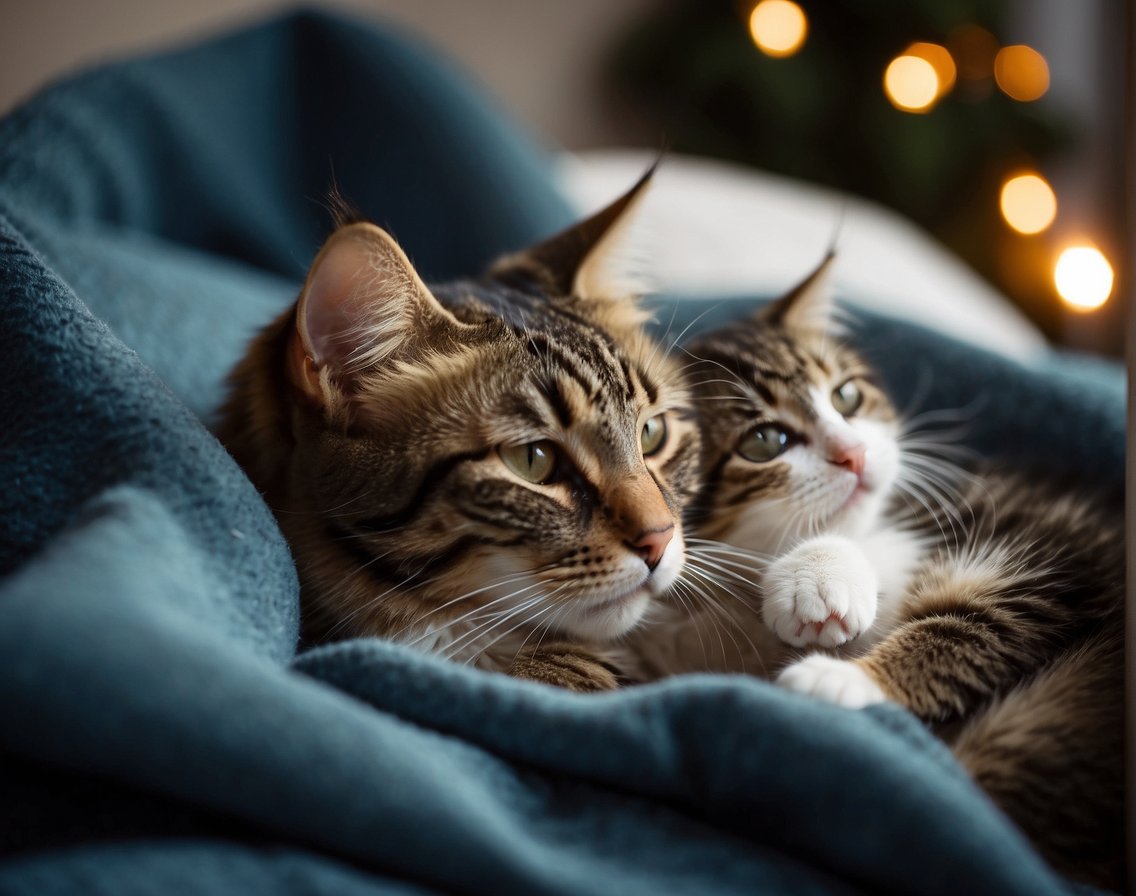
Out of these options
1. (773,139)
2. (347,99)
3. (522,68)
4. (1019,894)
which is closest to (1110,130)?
(773,139)

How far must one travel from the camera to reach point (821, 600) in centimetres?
86

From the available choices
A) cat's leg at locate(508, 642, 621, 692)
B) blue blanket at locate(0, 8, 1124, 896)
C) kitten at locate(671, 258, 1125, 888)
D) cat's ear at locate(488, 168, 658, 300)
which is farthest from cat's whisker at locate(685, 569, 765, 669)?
cat's ear at locate(488, 168, 658, 300)

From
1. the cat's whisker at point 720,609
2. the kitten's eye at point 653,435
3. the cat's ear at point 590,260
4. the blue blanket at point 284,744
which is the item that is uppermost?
the cat's ear at point 590,260

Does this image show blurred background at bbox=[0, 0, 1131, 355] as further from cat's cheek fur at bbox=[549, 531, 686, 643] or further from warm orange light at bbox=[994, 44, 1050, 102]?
cat's cheek fur at bbox=[549, 531, 686, 643]

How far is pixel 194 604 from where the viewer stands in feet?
2.07

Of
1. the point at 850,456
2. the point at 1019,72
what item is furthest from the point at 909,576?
the point at 1019,72

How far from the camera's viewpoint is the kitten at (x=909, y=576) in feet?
2.39

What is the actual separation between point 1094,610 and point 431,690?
65cm

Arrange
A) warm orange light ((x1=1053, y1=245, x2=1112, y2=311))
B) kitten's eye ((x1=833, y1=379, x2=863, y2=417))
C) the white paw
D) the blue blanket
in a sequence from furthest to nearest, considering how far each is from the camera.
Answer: warm orange light ((x1=1053, y1=245, x2=1112, y2=311))
kitten's eye ((x1=833, y1=379, x2=863, y2=417))
the white paw
the blue blanket

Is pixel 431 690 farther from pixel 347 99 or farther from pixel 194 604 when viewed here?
pixel 347 99

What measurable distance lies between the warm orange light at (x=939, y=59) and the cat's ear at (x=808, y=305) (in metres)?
2.11

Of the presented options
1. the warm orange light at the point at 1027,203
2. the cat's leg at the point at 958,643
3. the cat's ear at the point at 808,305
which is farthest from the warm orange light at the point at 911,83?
the cat's leg at the point at 958,643

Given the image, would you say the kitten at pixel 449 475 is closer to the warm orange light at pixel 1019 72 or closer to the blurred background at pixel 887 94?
the blurred background at pixel 887 94

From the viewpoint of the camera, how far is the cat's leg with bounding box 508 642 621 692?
0.85 metres
